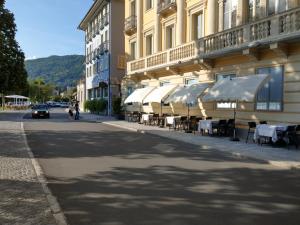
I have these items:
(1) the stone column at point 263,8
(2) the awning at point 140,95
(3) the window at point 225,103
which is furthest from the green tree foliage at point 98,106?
(1) the stone column at point 263,8

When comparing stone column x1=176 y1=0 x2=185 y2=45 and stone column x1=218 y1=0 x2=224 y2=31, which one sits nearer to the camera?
stone column x1=218 y1=0 x2=224 y2=31

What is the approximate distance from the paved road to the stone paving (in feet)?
1.25

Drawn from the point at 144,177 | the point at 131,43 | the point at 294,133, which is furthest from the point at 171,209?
the point at 131,43

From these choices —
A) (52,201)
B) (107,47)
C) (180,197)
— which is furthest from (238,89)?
(107,47)

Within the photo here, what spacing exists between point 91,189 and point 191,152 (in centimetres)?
685

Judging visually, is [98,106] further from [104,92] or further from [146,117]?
[146,117]

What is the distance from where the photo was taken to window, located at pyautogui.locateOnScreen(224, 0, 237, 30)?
21391 millimetres

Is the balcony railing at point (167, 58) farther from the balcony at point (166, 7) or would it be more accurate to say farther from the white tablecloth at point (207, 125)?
the white tablecloth at point (207, 125)

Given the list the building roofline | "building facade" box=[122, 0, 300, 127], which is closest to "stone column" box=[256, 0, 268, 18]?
"building facade" box=[122, 0, 300, 127]

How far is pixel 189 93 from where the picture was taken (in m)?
22.6

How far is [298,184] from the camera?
9.22m

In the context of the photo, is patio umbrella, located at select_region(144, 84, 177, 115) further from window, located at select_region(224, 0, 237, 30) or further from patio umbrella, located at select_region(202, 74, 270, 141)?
patio umbrella, located at select_region(202, 74, 270, 141)

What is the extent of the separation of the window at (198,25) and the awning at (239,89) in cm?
667

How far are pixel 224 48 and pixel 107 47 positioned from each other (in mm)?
28125
